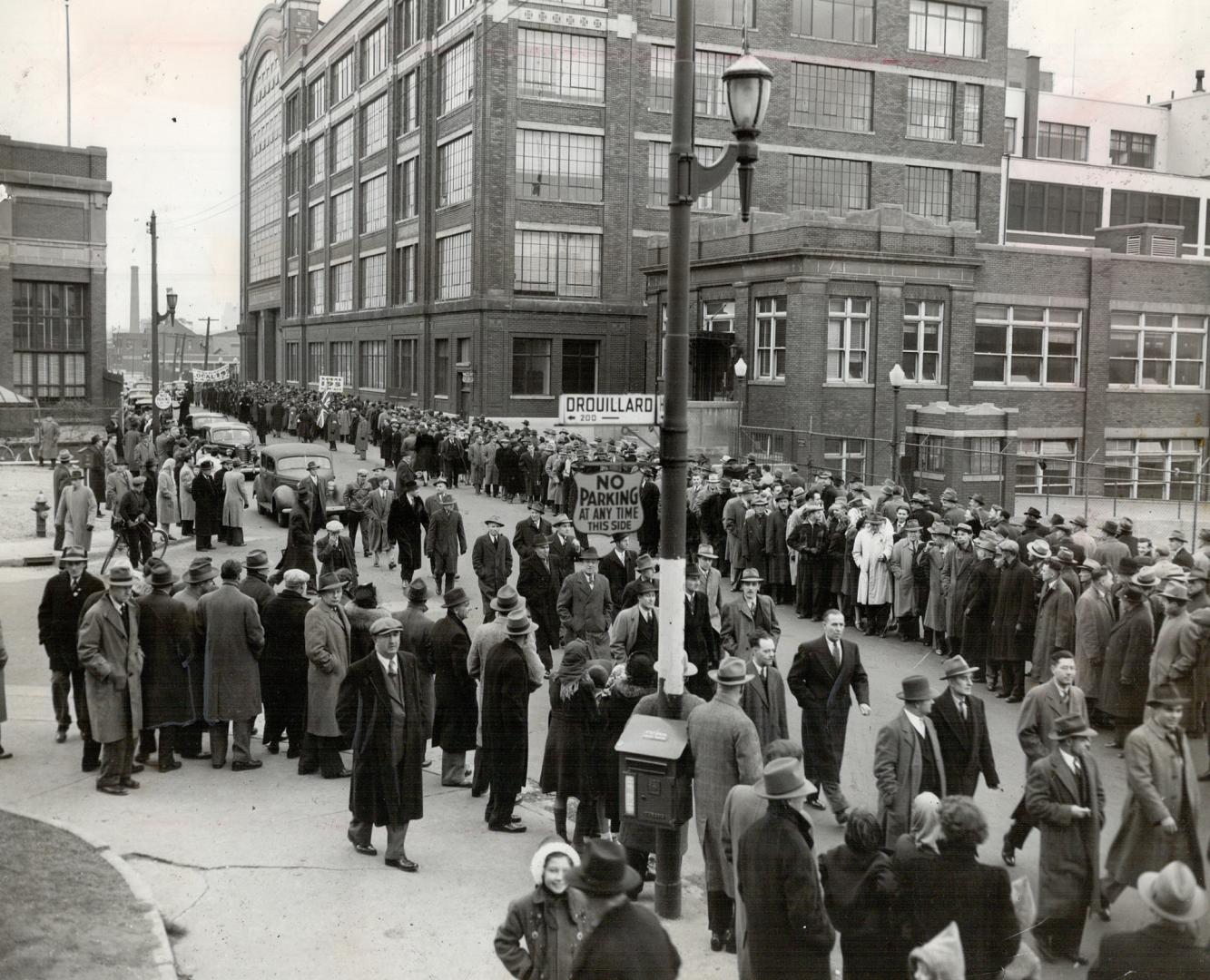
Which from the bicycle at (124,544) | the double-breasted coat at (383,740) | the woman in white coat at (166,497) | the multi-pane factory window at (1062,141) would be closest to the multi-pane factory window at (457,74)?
the woman in white coat at (166,497)

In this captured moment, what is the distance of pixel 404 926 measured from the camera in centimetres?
802

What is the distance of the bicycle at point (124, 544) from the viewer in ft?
65.6

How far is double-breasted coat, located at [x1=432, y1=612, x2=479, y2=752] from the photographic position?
1080 centimetres

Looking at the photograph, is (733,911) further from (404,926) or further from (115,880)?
(115,880)

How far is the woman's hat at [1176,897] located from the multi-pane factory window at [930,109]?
49052 mm

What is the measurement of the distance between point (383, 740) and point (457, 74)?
45.1 m

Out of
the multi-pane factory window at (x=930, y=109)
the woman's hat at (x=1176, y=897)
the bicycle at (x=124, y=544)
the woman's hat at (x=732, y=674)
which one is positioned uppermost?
the multi-pane factory window at (x=930, y=109)

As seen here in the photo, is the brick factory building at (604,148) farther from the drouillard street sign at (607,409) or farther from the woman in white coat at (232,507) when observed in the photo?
the drouillard street sign at (607,409)

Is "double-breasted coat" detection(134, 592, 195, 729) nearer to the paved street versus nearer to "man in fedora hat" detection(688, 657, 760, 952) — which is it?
the paved street

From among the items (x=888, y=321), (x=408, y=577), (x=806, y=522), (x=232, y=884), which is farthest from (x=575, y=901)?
(x=888, y=321)

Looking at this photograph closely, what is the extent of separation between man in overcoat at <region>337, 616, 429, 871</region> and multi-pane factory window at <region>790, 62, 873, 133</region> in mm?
43794

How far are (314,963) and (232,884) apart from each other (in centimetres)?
144

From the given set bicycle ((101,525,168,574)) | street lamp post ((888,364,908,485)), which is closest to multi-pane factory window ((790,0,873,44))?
street lamp post ((888,364,908,485))

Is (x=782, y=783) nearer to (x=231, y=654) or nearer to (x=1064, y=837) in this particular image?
(x=1064, y=837)
